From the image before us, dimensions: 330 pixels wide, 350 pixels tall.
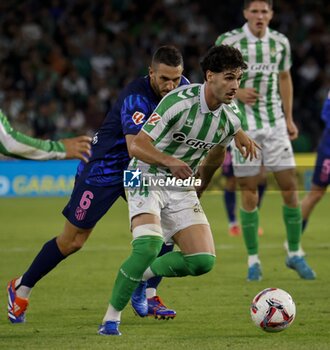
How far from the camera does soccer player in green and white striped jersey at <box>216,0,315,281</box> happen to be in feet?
30.4

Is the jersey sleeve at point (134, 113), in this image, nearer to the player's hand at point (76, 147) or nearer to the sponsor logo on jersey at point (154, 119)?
the sponsor logo on jersey at point (154, 119)

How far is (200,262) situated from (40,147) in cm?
148

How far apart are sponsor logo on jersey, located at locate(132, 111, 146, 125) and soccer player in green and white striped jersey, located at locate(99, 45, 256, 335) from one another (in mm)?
247

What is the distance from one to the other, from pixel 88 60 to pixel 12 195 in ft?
11.7

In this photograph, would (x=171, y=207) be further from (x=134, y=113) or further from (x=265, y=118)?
(x=265, y=118)

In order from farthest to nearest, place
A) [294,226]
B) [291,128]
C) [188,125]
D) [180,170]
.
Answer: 1. [291,128]
2. [294,226]
3. [188,125]
4. [180,170]

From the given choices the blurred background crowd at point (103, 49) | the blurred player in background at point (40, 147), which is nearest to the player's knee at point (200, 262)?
the blurred player in background at point (40, 147)

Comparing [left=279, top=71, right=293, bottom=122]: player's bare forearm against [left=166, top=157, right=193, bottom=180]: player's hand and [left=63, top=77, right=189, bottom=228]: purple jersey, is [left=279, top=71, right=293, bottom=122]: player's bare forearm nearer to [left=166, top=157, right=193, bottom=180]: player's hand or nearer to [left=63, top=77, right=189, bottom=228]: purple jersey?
[left=63, top=77, right=189, bottom=228]: purple jersey

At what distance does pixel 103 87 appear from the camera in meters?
19.2

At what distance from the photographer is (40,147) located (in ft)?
18.1

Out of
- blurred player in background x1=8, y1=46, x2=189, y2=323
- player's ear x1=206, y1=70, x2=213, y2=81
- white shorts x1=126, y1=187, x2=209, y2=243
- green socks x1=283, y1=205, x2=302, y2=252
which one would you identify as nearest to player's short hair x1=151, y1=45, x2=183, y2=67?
blurred player in background x1=8, y1=46, x2=189, y2=323

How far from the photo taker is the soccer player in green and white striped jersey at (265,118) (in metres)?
9.27

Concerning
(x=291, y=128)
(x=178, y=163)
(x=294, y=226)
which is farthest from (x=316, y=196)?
(x=178, y=163)

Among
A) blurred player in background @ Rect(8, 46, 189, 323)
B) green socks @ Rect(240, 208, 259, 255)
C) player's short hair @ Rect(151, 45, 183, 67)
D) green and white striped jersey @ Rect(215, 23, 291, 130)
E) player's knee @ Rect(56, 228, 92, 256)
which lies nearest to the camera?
player's short hair @ Rect(151, 45, 183, 67)
